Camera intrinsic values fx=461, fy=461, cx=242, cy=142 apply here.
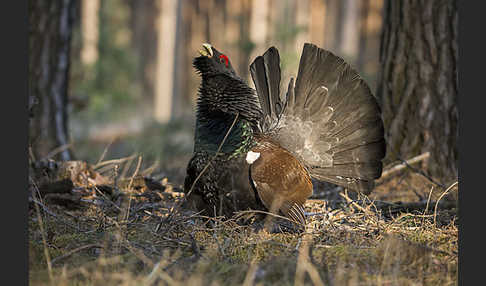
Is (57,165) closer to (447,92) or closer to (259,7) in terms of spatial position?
(447,92)

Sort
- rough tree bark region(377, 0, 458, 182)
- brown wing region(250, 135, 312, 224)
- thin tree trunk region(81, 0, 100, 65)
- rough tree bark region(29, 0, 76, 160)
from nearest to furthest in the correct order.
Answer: brown wing region(250, 135, 312, 224) → rough tree bark region(377, 0, 458, 182) → rough tree bark region(29, 0, 76, 160) → thin tree trunk region(81, 0, 100, 65)

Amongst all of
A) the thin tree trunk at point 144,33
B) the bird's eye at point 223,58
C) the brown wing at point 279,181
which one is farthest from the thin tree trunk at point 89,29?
the thin tree trunk at point 144,33

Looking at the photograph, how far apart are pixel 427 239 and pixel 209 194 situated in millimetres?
1761

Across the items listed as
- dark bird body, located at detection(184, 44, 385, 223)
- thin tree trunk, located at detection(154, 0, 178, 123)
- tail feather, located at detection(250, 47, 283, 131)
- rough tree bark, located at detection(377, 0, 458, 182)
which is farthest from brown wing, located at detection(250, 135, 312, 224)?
thin tree trunk, located at detection(154, 0, 178, 123)

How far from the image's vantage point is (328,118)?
4445 mm

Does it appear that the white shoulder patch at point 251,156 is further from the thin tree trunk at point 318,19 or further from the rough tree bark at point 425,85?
the thin tree trunk at point 318,19

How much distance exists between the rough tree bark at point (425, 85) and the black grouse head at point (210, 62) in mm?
2504

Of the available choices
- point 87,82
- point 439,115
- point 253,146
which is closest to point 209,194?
point 253,146

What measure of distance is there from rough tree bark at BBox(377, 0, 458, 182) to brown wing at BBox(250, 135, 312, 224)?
2038 mm

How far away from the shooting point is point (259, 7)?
60.8ft

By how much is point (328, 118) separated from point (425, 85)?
1.73m

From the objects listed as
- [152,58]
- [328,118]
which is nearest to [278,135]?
[328,118]

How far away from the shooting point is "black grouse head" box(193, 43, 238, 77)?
160 inches

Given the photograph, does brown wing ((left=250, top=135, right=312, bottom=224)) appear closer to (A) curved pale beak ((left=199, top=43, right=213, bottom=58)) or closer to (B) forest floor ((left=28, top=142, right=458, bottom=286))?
(B) forest floor ((left=28, top=142, right=458, bottom=286))
